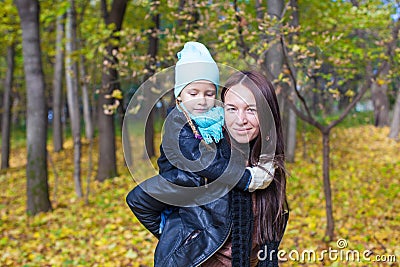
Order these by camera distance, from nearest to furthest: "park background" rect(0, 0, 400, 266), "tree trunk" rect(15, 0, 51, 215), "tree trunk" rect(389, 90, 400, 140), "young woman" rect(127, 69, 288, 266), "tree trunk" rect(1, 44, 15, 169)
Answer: "young woman" rect(127, 69, 288, 266)
"park background" rect(0, 0, 400, 266)
"tree trunk" rect(15, 0, 51, 215)
"tree trunk" rect(1, 44, 15, 169)
"tree trunk" rect(389, 90, 400, 140)

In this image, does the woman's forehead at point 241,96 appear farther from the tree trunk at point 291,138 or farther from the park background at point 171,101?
the tree trunk at point 291,138

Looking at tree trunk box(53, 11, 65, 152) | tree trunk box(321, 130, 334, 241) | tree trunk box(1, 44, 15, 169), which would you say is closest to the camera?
tree trunk box(321, 130, 334, 241)

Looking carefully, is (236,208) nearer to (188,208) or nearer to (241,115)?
(188,208)

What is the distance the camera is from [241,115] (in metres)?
1.86

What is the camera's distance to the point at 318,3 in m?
9.34

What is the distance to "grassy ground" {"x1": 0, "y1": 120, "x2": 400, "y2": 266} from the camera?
5699mm

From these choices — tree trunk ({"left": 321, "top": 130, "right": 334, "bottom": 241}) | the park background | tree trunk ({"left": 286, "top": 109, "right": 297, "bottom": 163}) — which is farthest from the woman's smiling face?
tree trunk ({"left": 286, "top": 109, "right": 297, "bottom": 163})

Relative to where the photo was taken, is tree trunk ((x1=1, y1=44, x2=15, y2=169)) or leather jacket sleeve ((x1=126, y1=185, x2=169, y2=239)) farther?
tree trunk ((x1=1, y1=44, x2=15, y2=169))

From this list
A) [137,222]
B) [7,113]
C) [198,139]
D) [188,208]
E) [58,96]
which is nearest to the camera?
[198,139]

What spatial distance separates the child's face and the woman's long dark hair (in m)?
0.17

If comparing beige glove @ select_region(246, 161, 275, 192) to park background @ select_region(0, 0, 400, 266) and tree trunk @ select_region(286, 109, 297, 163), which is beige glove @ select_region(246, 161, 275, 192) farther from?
tree trunk @ select_region(286, 109, 297, 163)

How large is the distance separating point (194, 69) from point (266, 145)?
47 centimetres

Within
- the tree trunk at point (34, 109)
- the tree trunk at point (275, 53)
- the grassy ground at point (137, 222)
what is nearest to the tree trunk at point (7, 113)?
the grassy ground at point (137, 222)

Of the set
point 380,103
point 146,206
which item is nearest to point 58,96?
point 380,103
